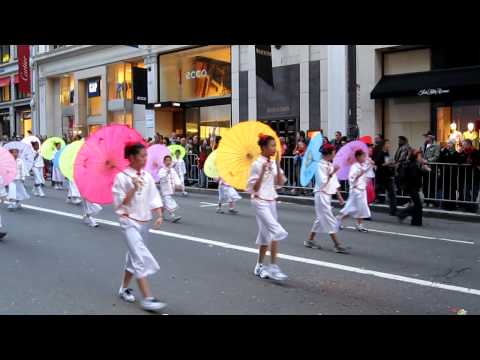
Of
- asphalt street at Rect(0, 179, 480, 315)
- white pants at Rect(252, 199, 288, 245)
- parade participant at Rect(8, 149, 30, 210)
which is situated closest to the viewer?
asphalt street at Rect(0, 179, 480, 315)

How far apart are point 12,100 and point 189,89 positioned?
22752mm

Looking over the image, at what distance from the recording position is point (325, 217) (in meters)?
8.64

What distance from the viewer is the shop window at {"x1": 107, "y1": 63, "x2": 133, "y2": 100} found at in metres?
30.9

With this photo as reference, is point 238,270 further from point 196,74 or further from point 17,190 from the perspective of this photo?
point 196,74

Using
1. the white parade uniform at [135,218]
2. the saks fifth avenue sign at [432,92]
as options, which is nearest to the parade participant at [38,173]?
the white parade uniform at [135,218]

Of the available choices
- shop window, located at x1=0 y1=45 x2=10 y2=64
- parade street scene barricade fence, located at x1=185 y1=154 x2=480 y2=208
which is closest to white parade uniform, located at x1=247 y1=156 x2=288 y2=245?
parade street scene barricade fence, located at x1=185 y1=154 x2=480 y2=208

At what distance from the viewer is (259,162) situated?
7031 mm

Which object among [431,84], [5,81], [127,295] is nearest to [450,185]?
[431,84]

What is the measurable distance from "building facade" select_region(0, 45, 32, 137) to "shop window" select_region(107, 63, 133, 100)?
12.4 meters

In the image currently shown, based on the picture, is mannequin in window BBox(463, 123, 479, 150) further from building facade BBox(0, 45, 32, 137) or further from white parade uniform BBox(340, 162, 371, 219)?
building facade BBox(0, 45, 32, 137)

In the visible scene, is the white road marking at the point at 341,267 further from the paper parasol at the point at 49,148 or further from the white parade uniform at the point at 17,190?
the paper parasol at the point at 49,148

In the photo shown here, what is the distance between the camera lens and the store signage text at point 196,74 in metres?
26.5

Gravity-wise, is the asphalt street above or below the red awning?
below

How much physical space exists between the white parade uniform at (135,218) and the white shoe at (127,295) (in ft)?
1.09
